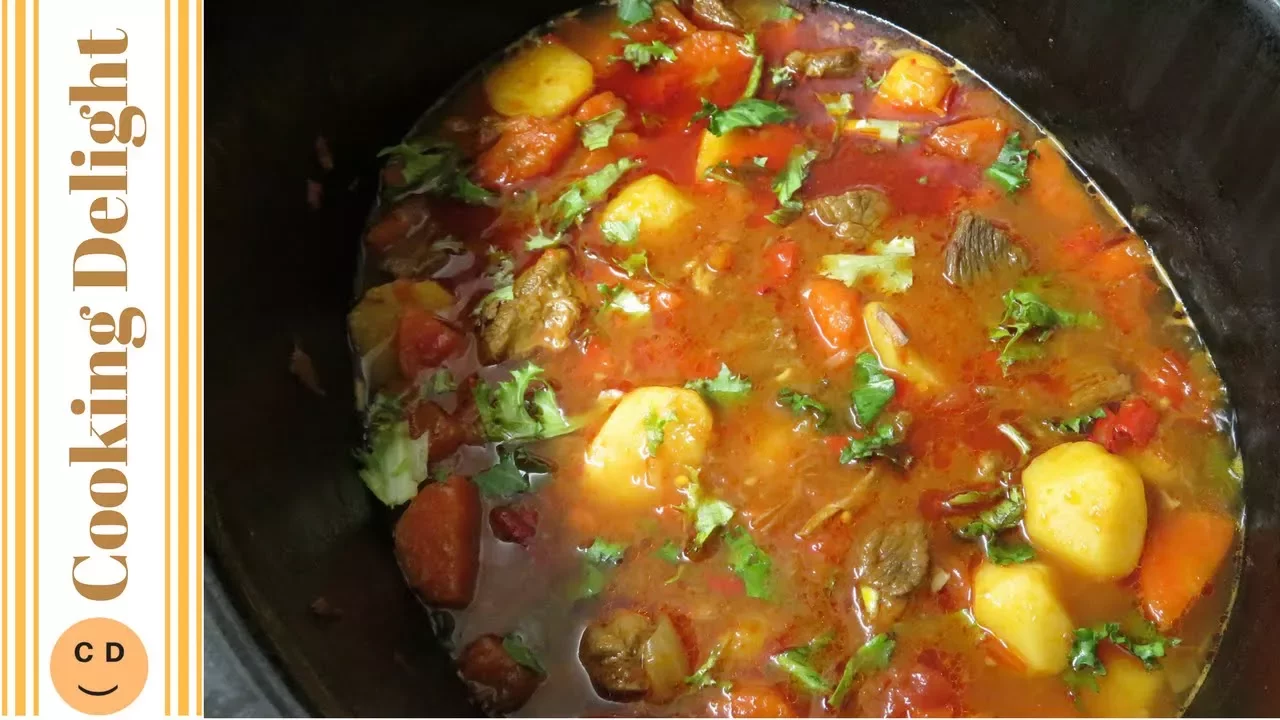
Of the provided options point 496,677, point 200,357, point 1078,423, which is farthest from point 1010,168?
point 200,357

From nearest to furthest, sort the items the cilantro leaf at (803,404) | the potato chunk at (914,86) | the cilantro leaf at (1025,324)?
the cilantro leaf at (803,404) → the cilantro leaf at (1025,324) → the potato chunk at (914,86)

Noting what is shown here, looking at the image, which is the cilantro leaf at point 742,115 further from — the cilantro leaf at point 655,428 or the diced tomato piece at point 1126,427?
the diced tomato piece at point 1126,427

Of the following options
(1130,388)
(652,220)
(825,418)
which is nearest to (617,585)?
(825,418)

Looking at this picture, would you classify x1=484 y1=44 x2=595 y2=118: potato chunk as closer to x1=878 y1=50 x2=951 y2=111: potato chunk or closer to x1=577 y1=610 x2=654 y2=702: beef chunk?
x1=878 y1=50 x2=951 y2=111: potato chunk

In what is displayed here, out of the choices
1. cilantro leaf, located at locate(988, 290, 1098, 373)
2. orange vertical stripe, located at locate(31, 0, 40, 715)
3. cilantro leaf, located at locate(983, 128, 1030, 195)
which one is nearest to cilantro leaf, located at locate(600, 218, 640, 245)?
cilantro leaf, located at locate(988, 290, 1098, 373)

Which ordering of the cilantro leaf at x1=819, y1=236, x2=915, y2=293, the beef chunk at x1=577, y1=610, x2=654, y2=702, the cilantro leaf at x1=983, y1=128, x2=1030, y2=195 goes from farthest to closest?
the cilantro leaf at x1=983, y1=128, x2=1030, y2=195 < the cilantro leaf at x1=819, y1=236, x2=915, y2=293 < the beef chunk at x1=577, y1=610, x2=654, y2=702

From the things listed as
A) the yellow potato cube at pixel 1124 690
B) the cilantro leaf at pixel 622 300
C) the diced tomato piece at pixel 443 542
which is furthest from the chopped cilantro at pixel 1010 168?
the diced tomato piece at pixel 443 542
